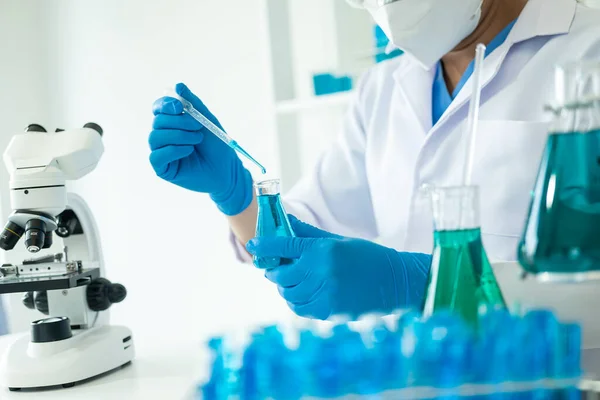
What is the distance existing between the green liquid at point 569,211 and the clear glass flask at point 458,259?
83 millimetres

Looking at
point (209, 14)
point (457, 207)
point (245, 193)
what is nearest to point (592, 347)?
point (457, 207)

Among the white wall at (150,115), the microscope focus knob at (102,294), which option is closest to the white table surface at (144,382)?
the microscope focus knob at (102,294)

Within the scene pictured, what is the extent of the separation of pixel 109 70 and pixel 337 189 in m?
1.87

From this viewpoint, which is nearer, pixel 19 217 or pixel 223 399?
pixel 223 399

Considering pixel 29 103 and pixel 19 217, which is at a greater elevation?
pixel 29 103

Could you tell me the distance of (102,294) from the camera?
4.26ft

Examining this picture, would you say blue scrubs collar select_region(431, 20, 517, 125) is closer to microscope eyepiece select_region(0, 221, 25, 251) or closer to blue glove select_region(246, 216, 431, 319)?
blue glove select_region(246, 216, 431, 319)

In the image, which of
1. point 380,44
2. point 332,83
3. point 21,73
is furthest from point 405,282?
point 21,73

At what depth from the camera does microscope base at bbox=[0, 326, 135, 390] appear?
115 centimetres

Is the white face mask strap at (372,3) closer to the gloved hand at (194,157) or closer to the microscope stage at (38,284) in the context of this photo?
the gloved hand at (194,157)

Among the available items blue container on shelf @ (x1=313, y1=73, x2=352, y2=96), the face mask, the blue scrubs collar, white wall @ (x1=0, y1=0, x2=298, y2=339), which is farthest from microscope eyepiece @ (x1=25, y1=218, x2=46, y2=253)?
white wall @ (x1=0, y1=0, x2=298, y2=339)

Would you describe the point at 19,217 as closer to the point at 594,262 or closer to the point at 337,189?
the point at 337,189

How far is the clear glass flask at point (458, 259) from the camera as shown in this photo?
0.63 meters

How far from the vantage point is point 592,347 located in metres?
A: 0.86
